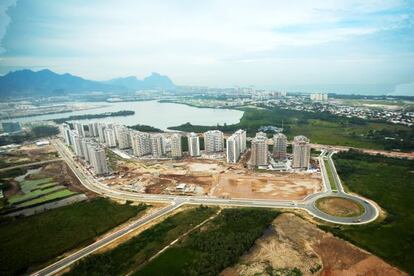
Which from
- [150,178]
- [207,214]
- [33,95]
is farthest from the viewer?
[33,95]

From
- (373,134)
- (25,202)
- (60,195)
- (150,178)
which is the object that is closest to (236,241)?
(150,178)

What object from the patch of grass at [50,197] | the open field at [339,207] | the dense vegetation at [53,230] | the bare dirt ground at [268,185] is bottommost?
the open field at [339,207]

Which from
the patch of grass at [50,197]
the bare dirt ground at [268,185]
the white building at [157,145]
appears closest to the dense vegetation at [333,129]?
the white building at [157,145]

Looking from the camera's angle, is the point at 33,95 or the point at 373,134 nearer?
the point at 373,134

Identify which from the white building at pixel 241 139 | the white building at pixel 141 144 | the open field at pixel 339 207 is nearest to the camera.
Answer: the open field at pixel 339 207

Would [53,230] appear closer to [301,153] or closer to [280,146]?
[301,153]

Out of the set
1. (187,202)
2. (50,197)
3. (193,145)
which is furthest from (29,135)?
(187,202)

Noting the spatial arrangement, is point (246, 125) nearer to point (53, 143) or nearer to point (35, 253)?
point (53, 143)

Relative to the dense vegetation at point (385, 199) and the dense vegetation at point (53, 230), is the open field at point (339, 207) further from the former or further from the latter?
the dense vegetation at point (53, 230)
